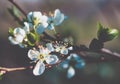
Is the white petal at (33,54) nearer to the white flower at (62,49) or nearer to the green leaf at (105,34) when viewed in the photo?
the white flower at (62,49)

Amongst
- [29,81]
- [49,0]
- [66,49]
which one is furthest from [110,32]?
[29,81]

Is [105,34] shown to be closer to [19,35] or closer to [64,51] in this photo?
[64,51]

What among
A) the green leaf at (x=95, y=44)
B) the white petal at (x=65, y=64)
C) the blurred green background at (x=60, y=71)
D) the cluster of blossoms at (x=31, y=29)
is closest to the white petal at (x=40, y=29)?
the cluster of blossoms at (x=31, y=29)

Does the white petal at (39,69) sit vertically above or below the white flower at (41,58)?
below

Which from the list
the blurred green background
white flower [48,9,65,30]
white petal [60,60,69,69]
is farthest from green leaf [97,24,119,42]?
the blurred green background

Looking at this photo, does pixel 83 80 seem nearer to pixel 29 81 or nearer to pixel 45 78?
pixel 45 78
